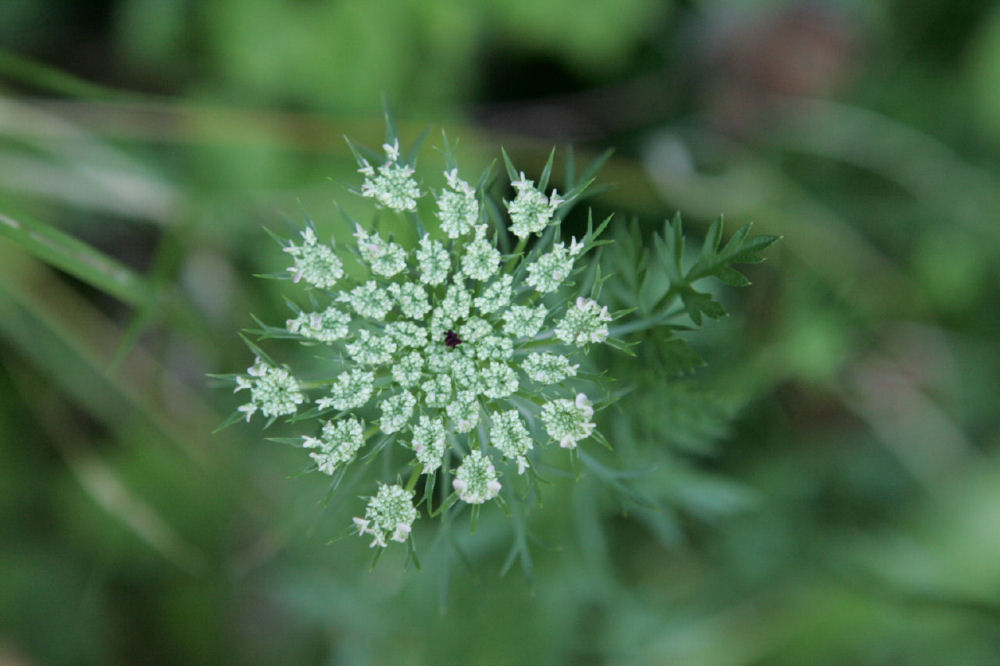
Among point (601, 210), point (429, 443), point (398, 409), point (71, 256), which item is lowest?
point (429, 443)

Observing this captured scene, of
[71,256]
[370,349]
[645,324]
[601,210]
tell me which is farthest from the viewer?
[601,210]

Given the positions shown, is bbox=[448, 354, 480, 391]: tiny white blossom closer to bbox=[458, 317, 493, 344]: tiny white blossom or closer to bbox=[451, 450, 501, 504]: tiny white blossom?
bbox=[458, 317, 493, 344]: tiny white blossom

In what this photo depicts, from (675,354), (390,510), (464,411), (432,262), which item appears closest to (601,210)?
→ (675,354)

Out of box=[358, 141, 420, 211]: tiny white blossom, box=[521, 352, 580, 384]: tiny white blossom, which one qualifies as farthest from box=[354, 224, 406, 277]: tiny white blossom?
box=[521, 352, 580, 384]: tiny white blossom

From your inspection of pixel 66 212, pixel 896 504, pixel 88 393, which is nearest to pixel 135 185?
pixel 66 212

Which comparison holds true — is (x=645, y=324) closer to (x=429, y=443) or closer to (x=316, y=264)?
(x=429, y=443)

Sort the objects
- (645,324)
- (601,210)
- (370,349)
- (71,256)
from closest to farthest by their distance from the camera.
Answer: (370,349) → (645,324) → (71,256) → (601,210)
